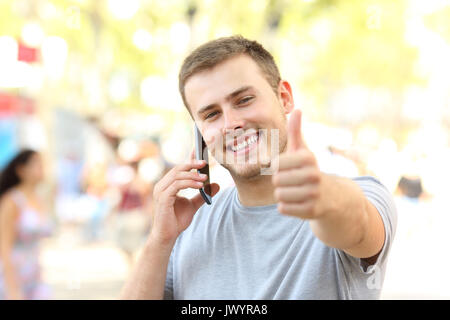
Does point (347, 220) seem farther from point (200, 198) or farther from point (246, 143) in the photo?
point (200, 198)

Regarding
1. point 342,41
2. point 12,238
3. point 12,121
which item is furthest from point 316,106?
point 12,238

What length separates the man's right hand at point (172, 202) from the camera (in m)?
2.01

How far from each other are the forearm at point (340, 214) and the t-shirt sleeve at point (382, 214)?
155mm

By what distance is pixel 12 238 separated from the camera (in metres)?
5.07

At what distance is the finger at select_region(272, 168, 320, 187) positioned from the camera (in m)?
1.29

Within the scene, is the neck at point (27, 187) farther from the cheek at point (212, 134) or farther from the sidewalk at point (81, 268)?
the cheek at point (212, 134)

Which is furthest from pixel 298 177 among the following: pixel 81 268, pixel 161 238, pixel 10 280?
pixel 81 268

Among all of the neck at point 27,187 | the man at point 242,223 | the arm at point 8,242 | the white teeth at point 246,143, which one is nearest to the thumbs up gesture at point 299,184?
the man at point 242,223

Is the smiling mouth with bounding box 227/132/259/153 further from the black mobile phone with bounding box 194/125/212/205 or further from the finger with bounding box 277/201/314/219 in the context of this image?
the finger with bounding box 277/201/314/219

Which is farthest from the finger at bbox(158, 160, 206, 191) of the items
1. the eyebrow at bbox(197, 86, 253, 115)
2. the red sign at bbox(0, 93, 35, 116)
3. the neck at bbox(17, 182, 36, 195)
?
the red sign at bbox(0, 93, 35, 116)

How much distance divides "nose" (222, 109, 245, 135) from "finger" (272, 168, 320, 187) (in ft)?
2.13

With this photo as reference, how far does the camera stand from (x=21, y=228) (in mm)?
5148

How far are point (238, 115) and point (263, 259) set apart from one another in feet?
1.61
